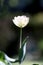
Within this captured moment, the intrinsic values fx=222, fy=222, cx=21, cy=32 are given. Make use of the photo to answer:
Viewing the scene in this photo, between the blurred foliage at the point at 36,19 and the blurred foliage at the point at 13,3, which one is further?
the blurred foliage at the point at 36,19

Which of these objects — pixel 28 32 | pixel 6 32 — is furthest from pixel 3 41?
pixel 28 32

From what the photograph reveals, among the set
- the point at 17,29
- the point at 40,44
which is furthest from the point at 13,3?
the point at 40,44

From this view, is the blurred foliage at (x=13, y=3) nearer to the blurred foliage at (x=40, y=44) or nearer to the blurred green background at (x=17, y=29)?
the blurred green background at (x=17, y=29)

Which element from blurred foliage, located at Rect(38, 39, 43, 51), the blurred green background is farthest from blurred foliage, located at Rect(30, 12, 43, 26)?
blurred foliage, located at Rect(38, 39, 43, 51)

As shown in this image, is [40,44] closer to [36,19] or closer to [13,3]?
[36,19]

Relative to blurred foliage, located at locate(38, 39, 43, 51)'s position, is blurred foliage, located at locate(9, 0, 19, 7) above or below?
above

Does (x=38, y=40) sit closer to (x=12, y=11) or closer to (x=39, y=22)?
(x=39, y=22)

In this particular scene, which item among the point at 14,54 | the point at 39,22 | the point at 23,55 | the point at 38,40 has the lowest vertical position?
the point at 23,55

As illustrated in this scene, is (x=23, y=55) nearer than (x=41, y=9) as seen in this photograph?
Yes

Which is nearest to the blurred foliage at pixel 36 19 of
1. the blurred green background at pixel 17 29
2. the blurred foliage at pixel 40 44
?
the blurred green background at pixel 17 29

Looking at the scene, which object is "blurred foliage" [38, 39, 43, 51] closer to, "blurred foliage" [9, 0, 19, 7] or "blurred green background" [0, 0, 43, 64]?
"blurred green background" [0, 0, 43, 64]

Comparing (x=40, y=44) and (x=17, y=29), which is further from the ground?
(x=17, y=29)
